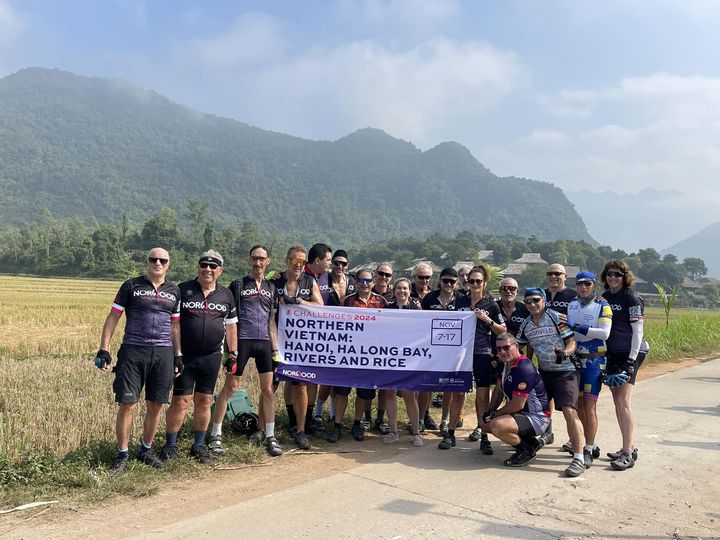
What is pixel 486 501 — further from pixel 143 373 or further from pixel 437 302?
pixel 143 373

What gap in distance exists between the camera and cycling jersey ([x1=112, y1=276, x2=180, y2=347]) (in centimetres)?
511

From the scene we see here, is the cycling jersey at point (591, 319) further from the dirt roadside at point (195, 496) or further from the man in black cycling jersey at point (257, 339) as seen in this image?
the man in black cycling jersey at point (257, 339)

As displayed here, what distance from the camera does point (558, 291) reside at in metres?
6.64

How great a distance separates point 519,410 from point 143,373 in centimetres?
379

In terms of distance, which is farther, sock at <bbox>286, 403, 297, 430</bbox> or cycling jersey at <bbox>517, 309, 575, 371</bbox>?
sock at <bbox>286, 403, 297, 430</bbox>

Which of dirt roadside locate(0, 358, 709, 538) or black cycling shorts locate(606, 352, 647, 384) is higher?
black cycling shorts locate(606, 352, 647, 384)

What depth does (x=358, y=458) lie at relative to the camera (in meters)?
5.79

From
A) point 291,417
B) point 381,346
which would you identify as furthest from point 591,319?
point 291,417

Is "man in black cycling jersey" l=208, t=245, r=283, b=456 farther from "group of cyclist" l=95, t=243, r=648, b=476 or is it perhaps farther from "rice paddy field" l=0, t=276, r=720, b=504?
"rice paddy field" l=0, t=276, r=720, b=504

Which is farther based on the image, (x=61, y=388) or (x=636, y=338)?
(x=61, y=388)

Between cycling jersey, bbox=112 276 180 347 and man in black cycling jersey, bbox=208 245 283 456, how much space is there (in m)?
0.86

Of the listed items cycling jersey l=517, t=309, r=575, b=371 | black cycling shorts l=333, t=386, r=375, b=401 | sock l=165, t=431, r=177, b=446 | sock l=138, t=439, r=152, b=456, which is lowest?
sock l=138, t=439, r=152, b=456

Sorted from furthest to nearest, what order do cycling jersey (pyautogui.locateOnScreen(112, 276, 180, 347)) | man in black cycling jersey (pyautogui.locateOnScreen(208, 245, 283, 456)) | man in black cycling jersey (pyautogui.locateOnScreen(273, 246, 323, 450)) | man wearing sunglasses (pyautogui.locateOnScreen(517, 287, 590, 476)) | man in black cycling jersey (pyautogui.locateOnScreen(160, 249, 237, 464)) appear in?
man in black cycling jersey (pyautogui.locateOnScreen(273, 246, 323, 450)) < man in black cycling jersey (pyautogui.locateOnScreen(208, 245, 283, 456)) < man wearing sunglasses (pyautogui.locateOnScreen(517, 287, 590, 476)) < man in black cycling jersey (pyautogui.locateOnScreen(160, 249, 237, 464)) < cycling jersey (pyautogui.locateOnScreen(112, 276, 180, 347))

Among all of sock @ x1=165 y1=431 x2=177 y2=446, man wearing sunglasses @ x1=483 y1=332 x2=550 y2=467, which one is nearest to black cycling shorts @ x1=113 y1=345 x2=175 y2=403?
sock @ x1=165 y1=431 x2=177 y2=446
